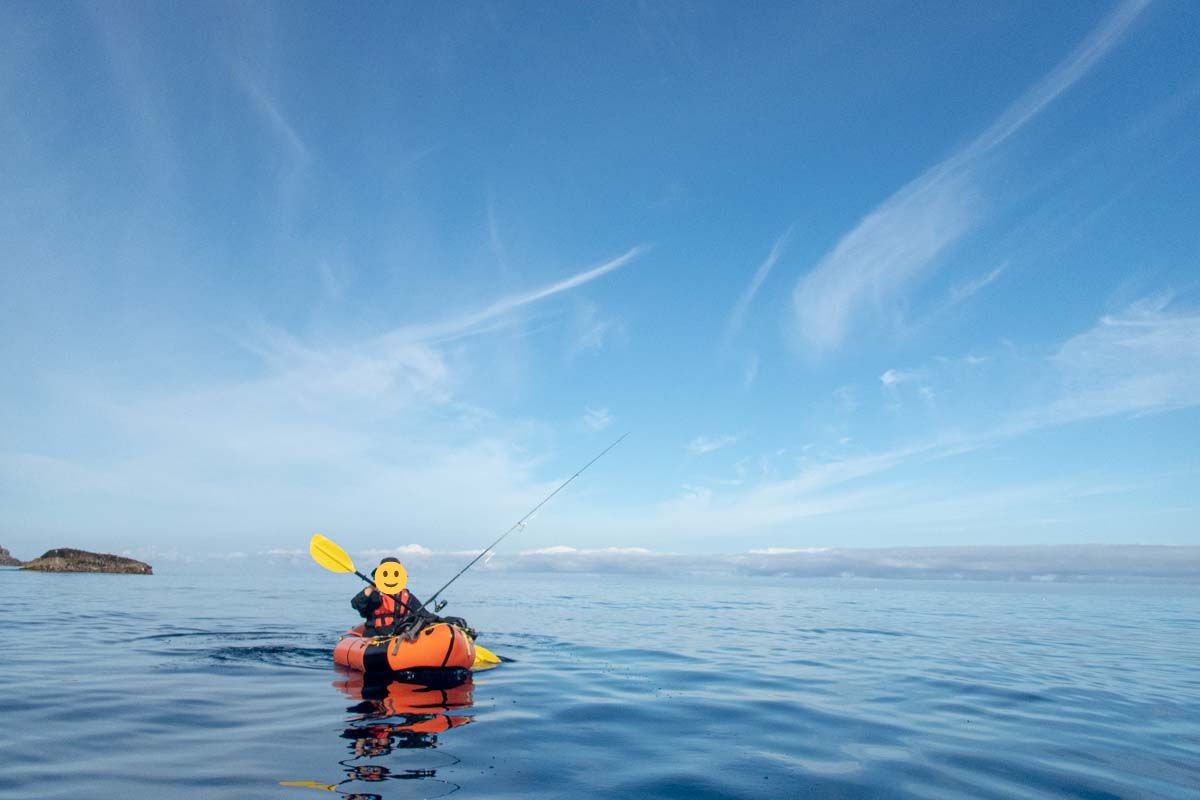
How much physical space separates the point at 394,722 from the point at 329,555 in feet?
24.2

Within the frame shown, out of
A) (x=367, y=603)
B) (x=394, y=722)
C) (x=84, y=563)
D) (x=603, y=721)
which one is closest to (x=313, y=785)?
(x=394, y=722)

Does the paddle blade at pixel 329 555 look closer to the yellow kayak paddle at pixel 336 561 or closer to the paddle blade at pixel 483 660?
the yellow kayak paddle at pixel 336 561

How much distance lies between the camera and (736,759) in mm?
8250

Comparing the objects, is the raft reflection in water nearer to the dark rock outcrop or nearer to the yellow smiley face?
the yellow smiley face

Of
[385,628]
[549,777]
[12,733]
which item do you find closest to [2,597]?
[385,628]

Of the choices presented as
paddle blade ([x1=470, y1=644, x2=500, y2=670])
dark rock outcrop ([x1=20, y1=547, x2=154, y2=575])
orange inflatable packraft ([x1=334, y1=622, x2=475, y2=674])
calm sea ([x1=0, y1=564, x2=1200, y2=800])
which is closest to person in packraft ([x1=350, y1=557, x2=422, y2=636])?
orange inflatable packraft ([x1=334, y1=622, x2=475, y2=674])

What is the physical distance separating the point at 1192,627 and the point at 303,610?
43720 mm

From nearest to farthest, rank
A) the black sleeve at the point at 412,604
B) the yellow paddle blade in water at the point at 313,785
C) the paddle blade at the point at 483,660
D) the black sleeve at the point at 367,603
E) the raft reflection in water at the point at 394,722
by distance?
the yellow paddle blade in water at the point at 313,785 < the raft reflection in water at the point at 394,722 < the black sleeve at the point at 367,603 < the paddle blade at the point at 483,660 < the black sleeve at the point at 412,604

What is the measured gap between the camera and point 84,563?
82250 mm

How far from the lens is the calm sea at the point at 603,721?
23.6 feet

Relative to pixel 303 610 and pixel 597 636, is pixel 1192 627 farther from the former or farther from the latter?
pixel 303 610

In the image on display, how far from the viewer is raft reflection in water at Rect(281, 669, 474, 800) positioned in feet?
23.3

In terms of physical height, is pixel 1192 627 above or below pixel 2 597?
below

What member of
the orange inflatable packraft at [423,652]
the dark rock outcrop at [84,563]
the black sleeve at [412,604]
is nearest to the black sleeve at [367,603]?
the black sleeve at [412,604]
